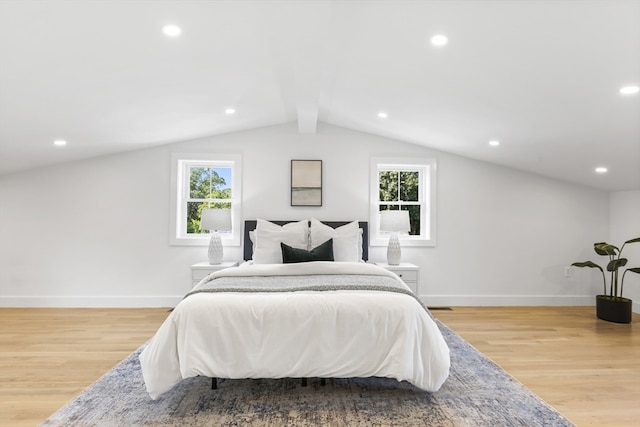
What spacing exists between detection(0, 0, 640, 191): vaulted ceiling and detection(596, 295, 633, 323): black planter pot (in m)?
1.37

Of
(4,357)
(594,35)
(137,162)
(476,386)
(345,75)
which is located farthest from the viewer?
(137,162)

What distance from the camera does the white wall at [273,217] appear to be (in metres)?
4.65

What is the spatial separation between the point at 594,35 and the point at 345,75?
1.79 m

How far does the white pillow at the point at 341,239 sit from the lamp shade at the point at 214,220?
3.48ft

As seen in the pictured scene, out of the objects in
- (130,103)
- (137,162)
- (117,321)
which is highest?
(130,103)

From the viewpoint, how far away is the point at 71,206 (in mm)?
4688

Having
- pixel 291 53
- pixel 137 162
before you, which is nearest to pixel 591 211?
pixel 291 53

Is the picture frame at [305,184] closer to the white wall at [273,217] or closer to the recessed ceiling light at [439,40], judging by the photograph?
the white wall at [273,217]

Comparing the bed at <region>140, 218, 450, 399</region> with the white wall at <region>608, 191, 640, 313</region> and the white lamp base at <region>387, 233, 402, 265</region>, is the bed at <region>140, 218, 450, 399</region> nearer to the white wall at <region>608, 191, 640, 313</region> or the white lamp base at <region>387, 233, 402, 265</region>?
the white lamp base at <region>387, 233, 402, 265</region>

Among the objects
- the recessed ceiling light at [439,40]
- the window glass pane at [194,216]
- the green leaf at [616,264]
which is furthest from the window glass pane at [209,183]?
the green leaf at [616,264]

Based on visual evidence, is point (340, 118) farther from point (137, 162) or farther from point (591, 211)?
point (591, 211)

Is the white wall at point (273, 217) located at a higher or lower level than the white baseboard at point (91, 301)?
higher

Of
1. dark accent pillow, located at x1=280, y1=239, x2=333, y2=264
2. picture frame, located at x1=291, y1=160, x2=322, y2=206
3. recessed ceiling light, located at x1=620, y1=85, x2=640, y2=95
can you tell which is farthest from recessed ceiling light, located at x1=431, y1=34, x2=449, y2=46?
picture frame, located at x1=291, y1=160, x2=322, y2=206

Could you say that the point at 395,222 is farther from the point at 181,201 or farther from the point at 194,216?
the point at 181,201
